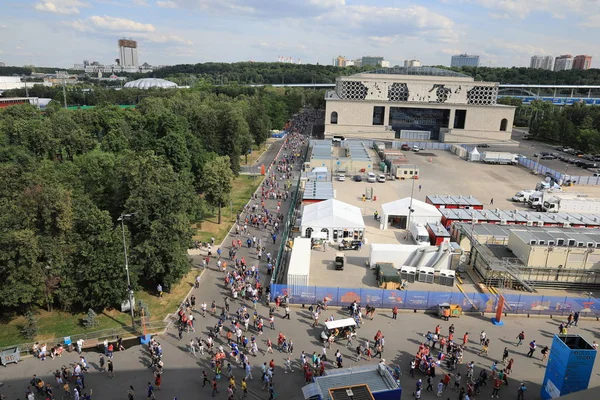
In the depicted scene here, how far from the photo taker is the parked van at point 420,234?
29.1 meters

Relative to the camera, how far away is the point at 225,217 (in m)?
36.5

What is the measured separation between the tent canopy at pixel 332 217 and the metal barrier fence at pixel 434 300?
855 centimetres

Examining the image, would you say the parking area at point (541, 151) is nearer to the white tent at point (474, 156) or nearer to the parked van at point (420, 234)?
the white tent at point (474, 156)

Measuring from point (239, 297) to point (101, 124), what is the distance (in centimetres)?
3979

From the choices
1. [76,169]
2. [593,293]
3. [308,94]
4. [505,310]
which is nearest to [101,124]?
[76,169]

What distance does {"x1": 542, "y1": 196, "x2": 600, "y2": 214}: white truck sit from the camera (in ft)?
124

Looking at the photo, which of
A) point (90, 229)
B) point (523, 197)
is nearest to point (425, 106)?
point (523, 197)

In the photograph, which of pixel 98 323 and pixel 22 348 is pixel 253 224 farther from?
pixel 22 348

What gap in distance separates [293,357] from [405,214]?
1818cm

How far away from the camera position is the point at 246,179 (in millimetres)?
50000

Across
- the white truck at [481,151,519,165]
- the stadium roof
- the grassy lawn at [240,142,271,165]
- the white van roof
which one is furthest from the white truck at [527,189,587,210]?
the stadium roof

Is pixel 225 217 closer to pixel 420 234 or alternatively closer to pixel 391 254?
pixel 391 254

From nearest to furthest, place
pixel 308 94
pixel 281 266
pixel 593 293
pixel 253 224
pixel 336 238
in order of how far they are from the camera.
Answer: pixel 593 293, pixel 281 266, pixel 336 238, pixel 253 224, pixel 308 94

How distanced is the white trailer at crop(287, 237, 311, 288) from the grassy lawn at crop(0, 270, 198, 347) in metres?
6.28
